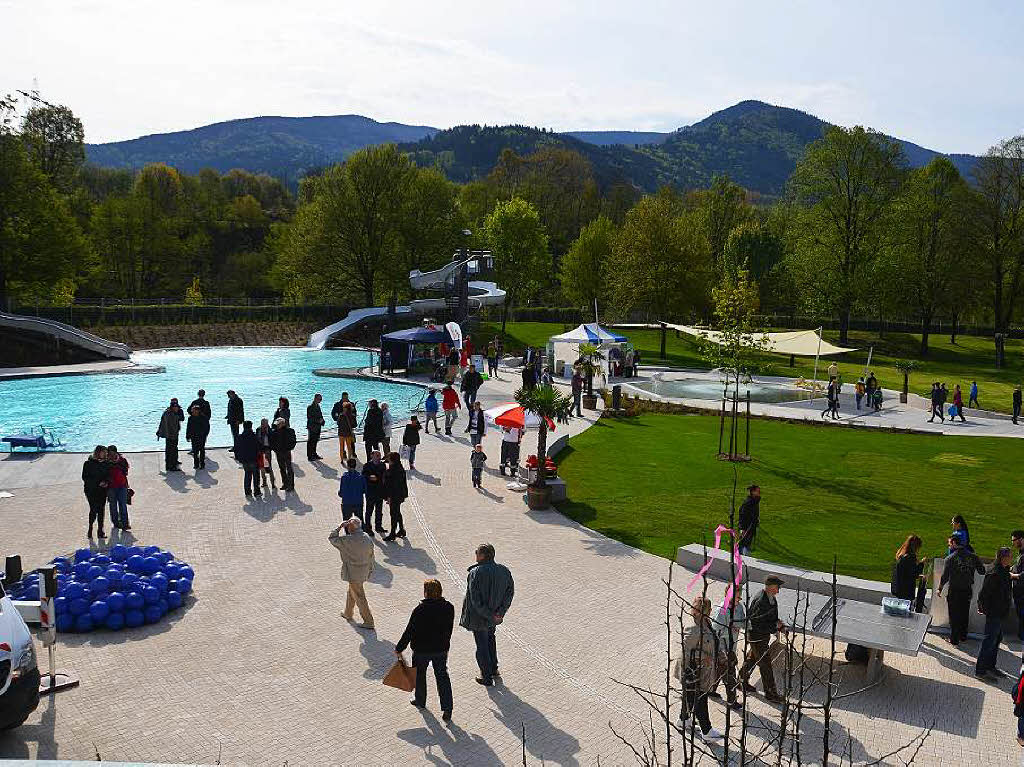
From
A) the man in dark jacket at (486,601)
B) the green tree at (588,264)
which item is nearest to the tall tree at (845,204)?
the green tree at (588,264)

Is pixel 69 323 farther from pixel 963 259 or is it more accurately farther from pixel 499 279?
pixel 963 259

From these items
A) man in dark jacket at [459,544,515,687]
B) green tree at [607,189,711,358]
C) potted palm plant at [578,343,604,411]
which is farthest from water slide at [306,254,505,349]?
man in dark jacket at [459,544,515,687]

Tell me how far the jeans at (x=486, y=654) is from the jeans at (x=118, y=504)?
810 cm

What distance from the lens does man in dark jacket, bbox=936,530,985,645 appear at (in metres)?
10.1

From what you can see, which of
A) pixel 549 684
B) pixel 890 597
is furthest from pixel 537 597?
pixel 890 597

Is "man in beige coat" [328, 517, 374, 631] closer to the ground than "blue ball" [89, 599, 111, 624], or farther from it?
farther from it

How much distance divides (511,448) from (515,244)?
4357cm

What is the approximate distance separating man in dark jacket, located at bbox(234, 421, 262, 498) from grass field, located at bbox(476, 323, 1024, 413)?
99.8 feet

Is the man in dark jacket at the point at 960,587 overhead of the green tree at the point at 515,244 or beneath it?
beneath

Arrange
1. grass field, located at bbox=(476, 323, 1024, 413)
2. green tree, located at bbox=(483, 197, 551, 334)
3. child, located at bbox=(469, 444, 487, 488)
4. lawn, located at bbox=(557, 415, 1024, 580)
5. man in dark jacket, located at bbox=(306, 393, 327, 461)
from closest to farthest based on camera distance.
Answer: lawn, located at bbox=(557, 415, 1024, 580) → child, located at bbox=(469, 444, 487, 488) → man in dark jacket, located at bbox=(306, 393, 327, 461) → grass field, located at bbox=(476, 323, 1024, 413) → green tree, located at bbox=(483, 197, 551, 334)

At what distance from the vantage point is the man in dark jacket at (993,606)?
9.30 m

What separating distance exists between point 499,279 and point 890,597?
52.2 meters

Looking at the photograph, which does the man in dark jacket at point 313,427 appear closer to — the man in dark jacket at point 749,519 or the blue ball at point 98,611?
the blue ball at point 98,611

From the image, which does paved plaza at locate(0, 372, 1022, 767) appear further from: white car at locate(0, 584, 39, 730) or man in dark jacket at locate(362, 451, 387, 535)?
man in dark jacket at locate(362, 451, 387, 535)
